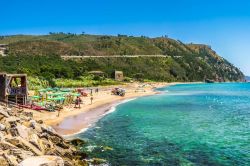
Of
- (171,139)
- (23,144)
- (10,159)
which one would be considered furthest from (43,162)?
(171,139)

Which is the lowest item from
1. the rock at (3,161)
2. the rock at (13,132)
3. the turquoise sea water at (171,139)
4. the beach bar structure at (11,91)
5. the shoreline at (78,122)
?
the turquoise sea water at (171,139)

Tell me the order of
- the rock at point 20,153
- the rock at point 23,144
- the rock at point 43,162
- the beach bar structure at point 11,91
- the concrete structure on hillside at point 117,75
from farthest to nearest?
1. the concrete structure on hillside at point 117,75
2. the beach bar structure at point 11,91
3. the rock at point 23,144
4. the rock at point 20,153
5. the rock at point 43,162

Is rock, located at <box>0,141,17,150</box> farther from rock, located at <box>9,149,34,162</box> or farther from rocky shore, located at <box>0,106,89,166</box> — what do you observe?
rock, located at <box>9,149,34,162</box>

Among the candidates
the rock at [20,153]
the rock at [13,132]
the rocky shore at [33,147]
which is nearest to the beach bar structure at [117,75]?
the rocky shore at [33,147]

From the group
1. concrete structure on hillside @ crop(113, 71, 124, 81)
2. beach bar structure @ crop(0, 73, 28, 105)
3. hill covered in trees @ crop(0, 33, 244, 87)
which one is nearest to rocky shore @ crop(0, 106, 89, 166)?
beach bar structure @ crop(0, 73, 28, 105)

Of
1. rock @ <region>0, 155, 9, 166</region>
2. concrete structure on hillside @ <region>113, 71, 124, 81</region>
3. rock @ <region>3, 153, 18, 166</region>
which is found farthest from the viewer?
concrete structure on hillside @ <region>113, 71, 124, 81</region>

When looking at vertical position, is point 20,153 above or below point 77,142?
above

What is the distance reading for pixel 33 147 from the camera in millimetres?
21703

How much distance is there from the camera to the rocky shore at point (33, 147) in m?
17.1

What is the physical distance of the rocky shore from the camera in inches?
673

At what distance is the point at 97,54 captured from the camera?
573ft

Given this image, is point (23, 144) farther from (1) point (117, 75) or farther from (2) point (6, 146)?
(1) point (117, 75)

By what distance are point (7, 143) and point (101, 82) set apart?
82937 millimetres

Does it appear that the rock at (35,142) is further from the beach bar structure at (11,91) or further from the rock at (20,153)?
the beach bar structure at (11,91)
